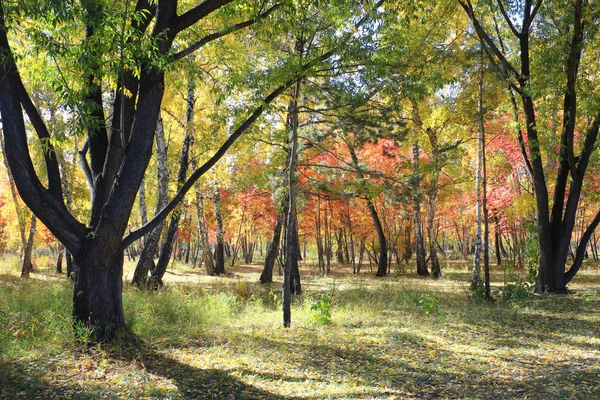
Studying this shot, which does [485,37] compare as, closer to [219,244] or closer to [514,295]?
[514,295]

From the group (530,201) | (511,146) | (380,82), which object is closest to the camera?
(380,82)

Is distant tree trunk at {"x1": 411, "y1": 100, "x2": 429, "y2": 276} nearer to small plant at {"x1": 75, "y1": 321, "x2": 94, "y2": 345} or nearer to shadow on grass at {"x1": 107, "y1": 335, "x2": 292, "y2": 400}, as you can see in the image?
shadow on grass at {"x1": 107, "y1": 335, "x2": 292, "y2": 400}

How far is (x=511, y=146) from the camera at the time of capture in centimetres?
1677

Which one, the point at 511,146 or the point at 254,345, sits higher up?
the point at 511,146

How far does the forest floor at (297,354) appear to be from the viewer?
4.24 metres

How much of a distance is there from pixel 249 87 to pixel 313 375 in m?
4.75

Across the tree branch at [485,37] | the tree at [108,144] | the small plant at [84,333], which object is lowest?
the small plant at [84,333]

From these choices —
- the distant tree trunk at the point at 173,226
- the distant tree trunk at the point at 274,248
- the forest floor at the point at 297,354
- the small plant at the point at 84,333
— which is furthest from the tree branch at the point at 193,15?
the distant tree trunk at the point at 274,248

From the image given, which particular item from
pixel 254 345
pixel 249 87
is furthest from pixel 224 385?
pixel 249 87

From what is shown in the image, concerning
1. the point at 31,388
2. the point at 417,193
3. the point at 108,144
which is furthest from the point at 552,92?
the point at 31,388

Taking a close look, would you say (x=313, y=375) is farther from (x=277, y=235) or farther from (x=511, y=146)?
(x=511, y=146)

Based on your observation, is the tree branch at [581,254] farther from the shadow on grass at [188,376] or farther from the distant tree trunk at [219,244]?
the distant tree trunk at [219,244]

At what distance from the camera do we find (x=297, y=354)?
559 cm

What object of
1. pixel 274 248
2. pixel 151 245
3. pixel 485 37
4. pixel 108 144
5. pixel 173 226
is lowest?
pixel 274 248
